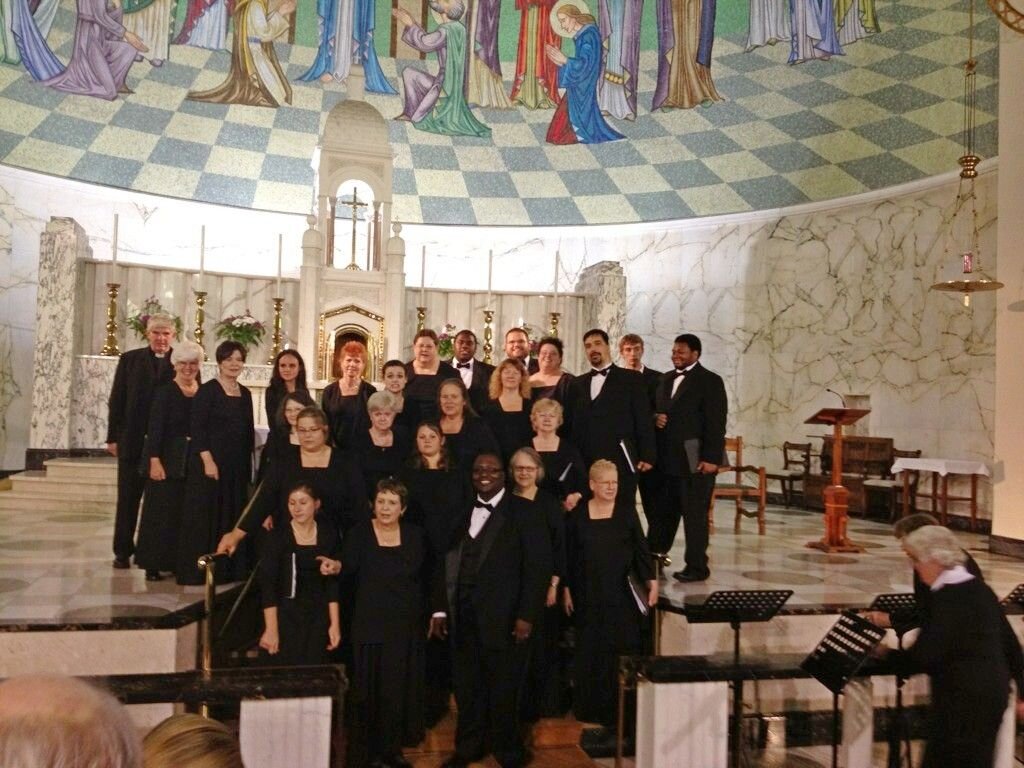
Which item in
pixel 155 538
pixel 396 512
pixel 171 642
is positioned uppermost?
pixel 396 512

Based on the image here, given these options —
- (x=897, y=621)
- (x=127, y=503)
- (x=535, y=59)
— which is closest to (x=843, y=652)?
(x=897, y=621)

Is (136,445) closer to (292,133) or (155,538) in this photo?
(155,538)

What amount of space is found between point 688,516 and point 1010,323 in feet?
14.3

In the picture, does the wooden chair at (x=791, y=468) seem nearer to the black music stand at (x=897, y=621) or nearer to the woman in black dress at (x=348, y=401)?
the woman in black dress at (x=348, y=401)

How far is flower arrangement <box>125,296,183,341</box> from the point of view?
1036cm

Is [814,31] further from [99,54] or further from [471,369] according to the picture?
[99,54]

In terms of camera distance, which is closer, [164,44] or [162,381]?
[162,381]

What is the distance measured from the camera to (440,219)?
47.0 feet

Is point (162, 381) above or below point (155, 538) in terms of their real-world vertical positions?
above

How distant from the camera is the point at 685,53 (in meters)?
12.9

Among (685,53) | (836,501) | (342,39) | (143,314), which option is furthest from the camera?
(342,39)

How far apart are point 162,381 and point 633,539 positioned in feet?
10.8

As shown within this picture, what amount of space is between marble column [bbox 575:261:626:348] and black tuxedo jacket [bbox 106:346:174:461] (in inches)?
286

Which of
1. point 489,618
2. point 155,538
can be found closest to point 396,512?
point 489,618
